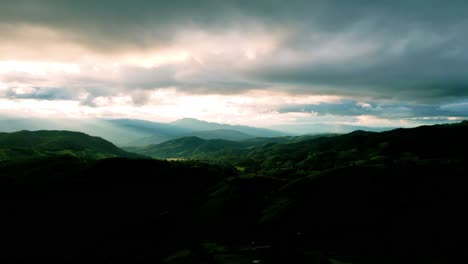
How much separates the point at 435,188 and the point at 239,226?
84093 mm

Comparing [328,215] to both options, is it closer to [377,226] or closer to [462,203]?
[377,226]

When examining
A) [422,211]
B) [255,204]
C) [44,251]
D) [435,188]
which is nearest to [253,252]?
[255,204]

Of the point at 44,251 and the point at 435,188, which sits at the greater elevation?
the point at 435,188

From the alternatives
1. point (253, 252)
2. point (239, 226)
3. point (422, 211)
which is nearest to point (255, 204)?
point (239, 226)

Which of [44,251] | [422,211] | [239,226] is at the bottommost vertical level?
[44,251]

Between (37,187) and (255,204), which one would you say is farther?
(37,187)

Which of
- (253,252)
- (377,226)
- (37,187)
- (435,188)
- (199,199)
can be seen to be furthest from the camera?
(37,187)

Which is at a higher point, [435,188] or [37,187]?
[435,188]

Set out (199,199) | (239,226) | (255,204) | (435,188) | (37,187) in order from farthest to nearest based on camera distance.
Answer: (37,187)
(199,199)
(255,204)
(435,188)
(239,226)

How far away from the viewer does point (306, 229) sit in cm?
9819

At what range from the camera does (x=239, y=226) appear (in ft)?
360

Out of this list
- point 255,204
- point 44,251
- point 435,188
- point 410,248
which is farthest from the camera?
point 255,204

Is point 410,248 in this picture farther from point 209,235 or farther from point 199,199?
point 199,199

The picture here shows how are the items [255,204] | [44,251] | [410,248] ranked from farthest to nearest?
[255,204], [44,251], [410,248]
